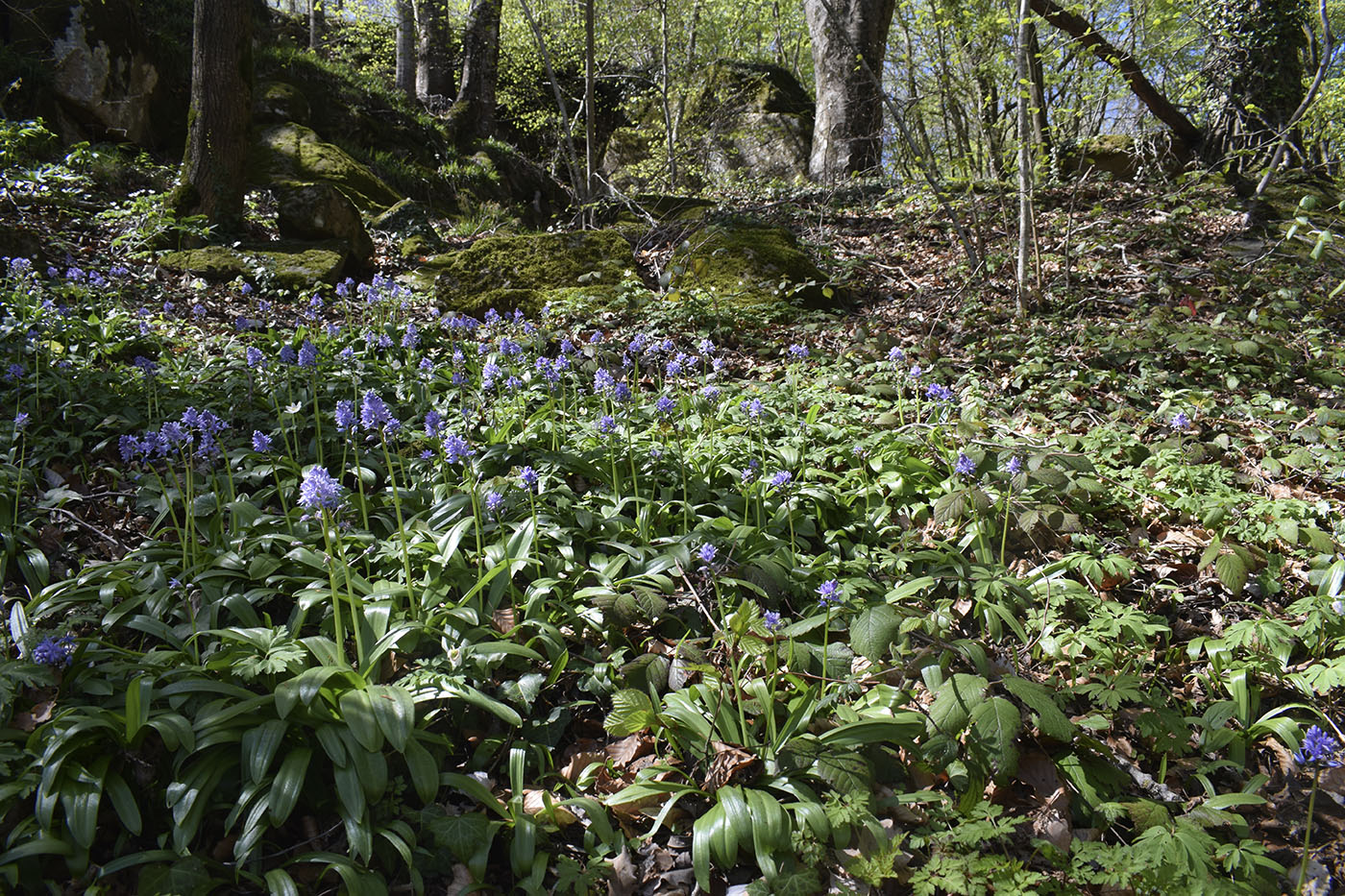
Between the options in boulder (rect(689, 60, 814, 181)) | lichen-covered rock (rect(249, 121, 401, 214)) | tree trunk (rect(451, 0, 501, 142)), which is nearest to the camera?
lichen-covered rock (rect(249, 121, 401, 214))

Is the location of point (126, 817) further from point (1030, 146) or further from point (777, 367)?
point (1030, 146)

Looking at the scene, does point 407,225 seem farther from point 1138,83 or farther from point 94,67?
point 1138,83

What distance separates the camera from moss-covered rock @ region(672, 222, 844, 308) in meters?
6.45

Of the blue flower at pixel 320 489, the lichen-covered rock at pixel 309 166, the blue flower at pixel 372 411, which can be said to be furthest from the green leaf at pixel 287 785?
the lichen-covered rock at pixel 309 166

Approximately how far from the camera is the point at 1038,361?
502cm

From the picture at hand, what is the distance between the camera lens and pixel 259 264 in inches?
253

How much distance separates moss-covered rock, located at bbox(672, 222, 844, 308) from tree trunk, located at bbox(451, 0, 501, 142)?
8.97m

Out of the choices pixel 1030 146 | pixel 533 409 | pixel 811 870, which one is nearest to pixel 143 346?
pixel 533 409

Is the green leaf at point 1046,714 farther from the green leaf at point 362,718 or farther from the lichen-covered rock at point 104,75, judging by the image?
the lichen-covered rock at point 104,75

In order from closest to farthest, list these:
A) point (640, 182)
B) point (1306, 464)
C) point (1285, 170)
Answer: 1. point (1306, 464)
2. point (1285, 170)
3. point (640, 182)

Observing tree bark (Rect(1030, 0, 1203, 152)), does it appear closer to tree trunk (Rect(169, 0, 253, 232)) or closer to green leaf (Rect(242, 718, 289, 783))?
green leaf (Rect(242, 718, 289, 783))

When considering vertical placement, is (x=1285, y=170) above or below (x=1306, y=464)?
above

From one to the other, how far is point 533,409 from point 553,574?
1.77 metres

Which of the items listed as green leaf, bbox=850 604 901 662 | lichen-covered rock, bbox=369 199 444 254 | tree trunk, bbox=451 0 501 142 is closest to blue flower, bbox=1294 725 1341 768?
green leaf, bbox=850 604 901 662
